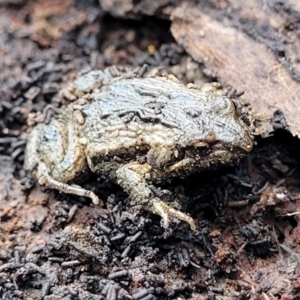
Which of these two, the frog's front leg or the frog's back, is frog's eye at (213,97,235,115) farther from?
the frog's front leg

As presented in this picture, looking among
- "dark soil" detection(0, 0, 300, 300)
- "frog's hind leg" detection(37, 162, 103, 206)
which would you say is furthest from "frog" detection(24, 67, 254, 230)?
"dark soil" detection(0, 0, 300, 300)

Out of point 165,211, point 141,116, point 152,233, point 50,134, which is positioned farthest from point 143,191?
point 50,134

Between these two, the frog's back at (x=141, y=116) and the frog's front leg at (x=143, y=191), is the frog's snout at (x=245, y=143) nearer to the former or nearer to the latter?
the frog's back at (x=141, y=116)

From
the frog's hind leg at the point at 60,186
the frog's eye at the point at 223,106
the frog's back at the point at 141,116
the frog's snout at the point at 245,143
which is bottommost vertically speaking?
the frog's hind leg at the point at 60,186

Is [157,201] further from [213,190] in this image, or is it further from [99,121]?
[99,121]

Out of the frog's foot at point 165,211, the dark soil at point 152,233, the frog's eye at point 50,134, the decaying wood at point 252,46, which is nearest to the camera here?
the dark soil at point 152,233

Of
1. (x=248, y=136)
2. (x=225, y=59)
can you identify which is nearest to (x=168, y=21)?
(x=225, y=59)

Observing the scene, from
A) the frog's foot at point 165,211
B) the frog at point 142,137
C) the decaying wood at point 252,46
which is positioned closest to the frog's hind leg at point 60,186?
the frog at point 142,137
